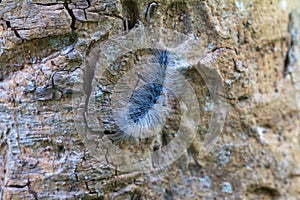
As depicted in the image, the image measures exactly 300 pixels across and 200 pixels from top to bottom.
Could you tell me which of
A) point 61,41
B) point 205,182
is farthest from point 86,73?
point 205,182

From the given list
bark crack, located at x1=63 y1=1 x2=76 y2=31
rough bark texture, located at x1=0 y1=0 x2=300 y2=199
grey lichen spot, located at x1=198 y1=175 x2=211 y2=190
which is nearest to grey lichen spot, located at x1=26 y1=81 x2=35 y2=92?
rough bark texture, located at x1=0 y1=0 x2=300 y2=199

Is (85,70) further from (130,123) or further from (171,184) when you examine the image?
(171,184)

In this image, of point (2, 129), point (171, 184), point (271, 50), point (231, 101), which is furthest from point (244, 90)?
point (2, 129)

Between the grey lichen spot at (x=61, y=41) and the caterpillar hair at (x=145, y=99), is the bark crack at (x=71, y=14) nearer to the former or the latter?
the grey lichen spot at (x=61, y=41)

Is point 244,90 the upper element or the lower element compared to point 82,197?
upper

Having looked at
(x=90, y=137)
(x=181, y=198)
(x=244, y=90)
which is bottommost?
(x=181, y=198)

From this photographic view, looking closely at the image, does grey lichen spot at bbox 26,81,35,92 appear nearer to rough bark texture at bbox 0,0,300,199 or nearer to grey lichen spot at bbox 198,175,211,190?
rough bark texture at bbox 0,0,300,199

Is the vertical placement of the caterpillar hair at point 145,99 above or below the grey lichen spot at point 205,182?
above

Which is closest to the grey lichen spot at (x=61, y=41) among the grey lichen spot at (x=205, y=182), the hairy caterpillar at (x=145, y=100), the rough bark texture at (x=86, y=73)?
the rough bark texture at (x=86, y=73)

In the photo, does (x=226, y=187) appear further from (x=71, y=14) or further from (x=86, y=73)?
(x=71, y=14)
